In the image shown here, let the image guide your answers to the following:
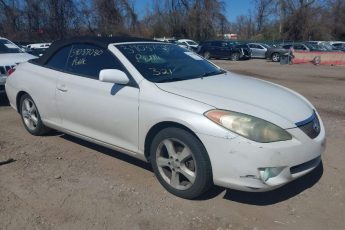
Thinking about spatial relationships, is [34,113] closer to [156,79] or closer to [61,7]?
[156,79]

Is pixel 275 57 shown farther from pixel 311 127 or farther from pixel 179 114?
pixel 179 114

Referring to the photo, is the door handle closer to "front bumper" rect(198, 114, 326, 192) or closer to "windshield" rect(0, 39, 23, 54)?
"front bumper" rect(198, 114, 326, 192)

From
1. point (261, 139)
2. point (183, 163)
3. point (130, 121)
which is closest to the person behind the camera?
point (261, 139)

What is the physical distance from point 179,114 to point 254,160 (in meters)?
0.80

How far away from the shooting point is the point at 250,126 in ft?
11.4

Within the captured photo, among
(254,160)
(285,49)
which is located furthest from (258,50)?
(254,160)

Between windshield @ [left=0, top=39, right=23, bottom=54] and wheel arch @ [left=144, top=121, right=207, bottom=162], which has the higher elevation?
windshield @ [left=0, top=39, right=23, bottom=54]

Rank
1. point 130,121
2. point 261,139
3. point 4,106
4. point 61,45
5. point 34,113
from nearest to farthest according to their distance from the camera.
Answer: point 261,139 → point 130,121 → point 61,45 → point 34,113 → point 4,106

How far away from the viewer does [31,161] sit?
16.1ft

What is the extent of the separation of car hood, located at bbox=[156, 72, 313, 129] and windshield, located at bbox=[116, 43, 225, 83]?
189mm

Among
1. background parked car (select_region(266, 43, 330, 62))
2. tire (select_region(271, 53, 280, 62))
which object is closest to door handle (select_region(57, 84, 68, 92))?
background parked car (select_region(266, 43, 330, 62))

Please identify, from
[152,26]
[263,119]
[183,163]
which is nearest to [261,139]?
[263,119]

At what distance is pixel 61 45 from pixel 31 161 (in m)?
1.57

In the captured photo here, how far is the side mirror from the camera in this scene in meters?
4.07
